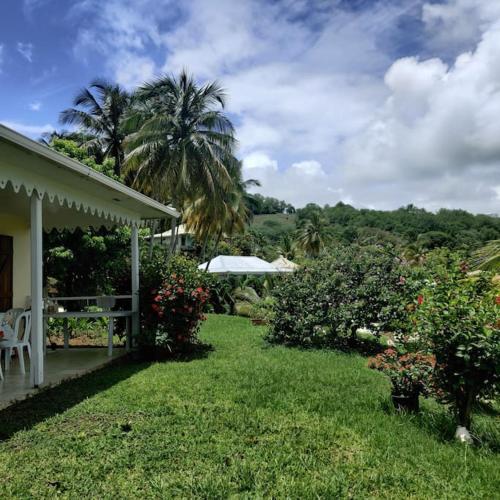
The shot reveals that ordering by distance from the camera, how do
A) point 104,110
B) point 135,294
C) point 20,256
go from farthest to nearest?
point 104,110 < point 20,256 < point 135,294

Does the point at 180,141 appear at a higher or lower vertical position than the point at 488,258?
higher

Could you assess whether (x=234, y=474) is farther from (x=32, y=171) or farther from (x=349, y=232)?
(x=349, y=232)

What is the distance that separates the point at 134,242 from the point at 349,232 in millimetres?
46933

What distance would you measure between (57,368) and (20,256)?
320 cm

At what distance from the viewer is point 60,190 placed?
6.16 metres

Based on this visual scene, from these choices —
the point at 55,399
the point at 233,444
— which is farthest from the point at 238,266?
the point at 233,444

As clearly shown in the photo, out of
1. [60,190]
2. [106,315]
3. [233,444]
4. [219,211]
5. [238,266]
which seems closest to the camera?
[233,444]

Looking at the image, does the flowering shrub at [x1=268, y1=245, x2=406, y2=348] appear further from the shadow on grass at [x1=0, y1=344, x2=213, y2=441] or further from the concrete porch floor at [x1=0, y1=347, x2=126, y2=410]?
the concrete porch floor at [x1=0, y1=347, x2=126, y2=410]

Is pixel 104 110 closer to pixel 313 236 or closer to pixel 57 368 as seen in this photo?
pixel 57 368

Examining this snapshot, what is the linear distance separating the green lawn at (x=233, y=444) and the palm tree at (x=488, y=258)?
1906 millimetres

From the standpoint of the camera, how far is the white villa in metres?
5.12

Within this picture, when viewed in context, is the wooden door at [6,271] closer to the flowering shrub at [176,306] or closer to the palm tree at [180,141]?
the flowering shrub at [176,306]

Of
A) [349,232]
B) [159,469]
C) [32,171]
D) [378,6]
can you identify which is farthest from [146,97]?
[349,232]

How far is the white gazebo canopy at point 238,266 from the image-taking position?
21953 millimetres
